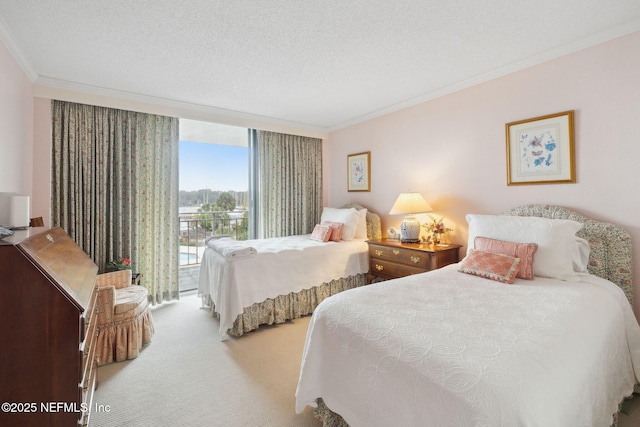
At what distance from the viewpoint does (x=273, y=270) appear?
309cm

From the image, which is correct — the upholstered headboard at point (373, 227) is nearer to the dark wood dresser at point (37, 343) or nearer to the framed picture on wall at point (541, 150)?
the framed picture on wall at point (541, 150)

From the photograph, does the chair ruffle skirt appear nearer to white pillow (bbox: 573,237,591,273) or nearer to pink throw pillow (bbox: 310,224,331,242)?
pink throw pillow (bbox: 310,224,331,242)

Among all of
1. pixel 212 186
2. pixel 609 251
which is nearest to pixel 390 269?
pixel 609 251

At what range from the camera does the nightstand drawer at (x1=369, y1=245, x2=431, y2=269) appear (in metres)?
2.96

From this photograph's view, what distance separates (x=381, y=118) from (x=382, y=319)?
3.29m

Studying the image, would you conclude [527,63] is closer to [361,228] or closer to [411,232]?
[411,232]

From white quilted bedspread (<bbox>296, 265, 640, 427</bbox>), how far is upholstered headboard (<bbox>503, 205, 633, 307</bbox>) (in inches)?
9.1

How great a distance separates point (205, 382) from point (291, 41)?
104 inches

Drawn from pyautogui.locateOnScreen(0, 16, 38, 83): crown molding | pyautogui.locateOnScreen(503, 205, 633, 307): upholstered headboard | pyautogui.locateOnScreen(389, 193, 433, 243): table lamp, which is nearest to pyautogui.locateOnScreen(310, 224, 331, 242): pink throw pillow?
pyautogui.locateOnScreen(389, 193, 433, 243): table lamp

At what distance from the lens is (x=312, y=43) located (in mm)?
2281

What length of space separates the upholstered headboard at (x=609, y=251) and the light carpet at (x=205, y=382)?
7.62ft

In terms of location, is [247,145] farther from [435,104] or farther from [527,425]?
[527,425]

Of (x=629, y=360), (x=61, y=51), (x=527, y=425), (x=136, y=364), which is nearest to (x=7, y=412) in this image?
(x=136, y=364)

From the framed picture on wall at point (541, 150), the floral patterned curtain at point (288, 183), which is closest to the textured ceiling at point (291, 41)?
the framed picture on wall at point (541, 150)
